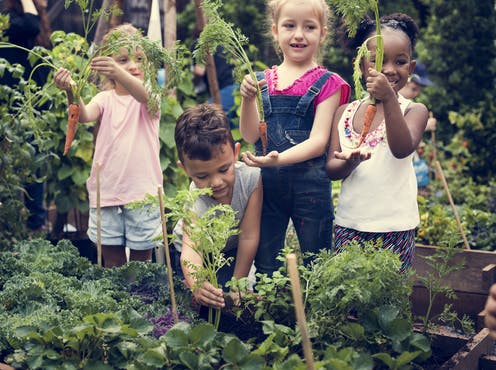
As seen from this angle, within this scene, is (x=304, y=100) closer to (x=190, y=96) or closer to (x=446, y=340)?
(x=446, y=340)

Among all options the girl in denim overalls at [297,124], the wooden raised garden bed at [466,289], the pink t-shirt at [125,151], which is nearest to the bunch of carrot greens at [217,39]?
the girl in denim overalls at [297,124]

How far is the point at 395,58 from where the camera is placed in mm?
3379

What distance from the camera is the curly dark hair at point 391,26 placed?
3471 mm

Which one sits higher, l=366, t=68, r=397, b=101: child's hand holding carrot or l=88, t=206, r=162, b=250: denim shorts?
l=366, t=68, r=397, b=101: child's hand holding carrot

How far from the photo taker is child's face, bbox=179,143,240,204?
3236 millimetres

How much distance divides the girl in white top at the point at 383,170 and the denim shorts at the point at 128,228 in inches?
47.8

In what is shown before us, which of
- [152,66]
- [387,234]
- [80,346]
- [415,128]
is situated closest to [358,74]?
[415,128]

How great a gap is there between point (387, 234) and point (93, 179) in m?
1.72

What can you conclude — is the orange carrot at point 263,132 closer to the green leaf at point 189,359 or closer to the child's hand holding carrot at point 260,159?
the child's hand holding carrot at point 260,159

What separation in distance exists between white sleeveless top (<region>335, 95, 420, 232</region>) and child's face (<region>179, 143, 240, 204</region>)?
0.52m

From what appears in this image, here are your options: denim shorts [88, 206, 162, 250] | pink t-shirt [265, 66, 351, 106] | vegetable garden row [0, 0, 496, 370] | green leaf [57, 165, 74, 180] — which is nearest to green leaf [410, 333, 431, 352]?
vegetable garden row [0, 0, 496, 370]

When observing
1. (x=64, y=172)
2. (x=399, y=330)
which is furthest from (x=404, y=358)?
(x=64, y=172)

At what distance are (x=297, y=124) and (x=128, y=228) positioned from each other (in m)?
1.26

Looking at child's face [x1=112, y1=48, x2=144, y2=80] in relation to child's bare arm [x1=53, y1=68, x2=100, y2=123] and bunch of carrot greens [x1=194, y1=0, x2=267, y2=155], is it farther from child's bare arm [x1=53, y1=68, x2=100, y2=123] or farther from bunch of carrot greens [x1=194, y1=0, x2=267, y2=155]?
bunch of carrot greens [x1=194, y1=0, x2=267, y2=155]
